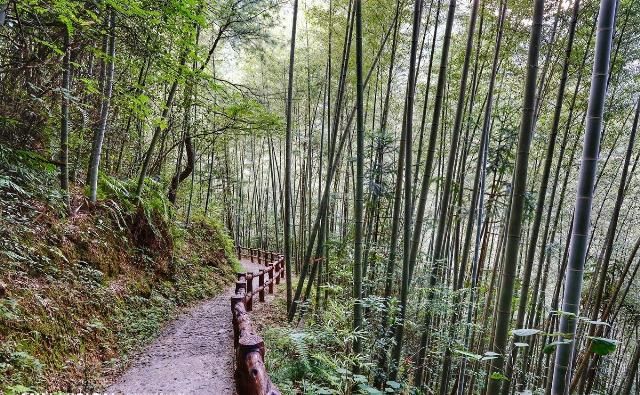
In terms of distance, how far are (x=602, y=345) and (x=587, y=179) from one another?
705 millimetres

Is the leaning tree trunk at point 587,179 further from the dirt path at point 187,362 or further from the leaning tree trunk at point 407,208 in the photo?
the dirt path at point 187,362

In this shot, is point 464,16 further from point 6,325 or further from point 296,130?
point 6,325

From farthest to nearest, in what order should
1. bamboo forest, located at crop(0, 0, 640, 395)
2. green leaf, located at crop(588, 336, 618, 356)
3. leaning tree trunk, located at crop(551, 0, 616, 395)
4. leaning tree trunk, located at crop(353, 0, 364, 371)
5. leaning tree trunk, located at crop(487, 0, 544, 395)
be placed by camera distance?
leaning tree trunk, located at crop(353, 0, 364, 371)
bamboo forest, located at crop(0, 0, 640, 395)
leaning tree trunk, located at crop(487, 0, 544, 395)
leaning tree trunk, located at crop(551, 0, 616, 395)
green leaf, located at crop(588, 336, 618, 356)

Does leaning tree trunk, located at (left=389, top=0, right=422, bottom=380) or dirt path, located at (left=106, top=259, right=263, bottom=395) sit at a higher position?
leaning tree trunk, located at (left=389, top=0, right=422, bottom=380)

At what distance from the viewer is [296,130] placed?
35.6 ft

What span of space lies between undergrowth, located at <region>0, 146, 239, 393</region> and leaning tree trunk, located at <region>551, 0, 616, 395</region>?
117 inches

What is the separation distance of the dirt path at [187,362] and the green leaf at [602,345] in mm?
2980

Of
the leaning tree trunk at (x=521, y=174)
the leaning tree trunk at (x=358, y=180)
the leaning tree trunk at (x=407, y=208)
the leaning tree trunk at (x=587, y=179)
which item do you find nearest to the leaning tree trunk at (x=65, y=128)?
the leaning tree trunk at (x=358, y=180)

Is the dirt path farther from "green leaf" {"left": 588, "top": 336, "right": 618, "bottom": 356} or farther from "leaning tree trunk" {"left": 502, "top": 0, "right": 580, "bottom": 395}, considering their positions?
"green leaf" {"left": 588, "top": 336, "right": 618, "bottom": 356}

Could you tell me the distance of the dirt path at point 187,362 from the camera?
326cm

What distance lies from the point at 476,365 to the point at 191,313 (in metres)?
4.38

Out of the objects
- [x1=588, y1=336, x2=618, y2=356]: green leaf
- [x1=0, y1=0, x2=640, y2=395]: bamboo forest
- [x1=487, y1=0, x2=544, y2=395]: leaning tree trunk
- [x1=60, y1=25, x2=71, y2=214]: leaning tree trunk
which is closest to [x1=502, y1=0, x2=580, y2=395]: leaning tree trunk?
[x1=0, y1=0, x2=640, y2=395]: bamboo forest

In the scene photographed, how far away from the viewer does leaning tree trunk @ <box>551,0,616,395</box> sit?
1.45m

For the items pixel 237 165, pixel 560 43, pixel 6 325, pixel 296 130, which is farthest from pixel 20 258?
pixel 237 165
